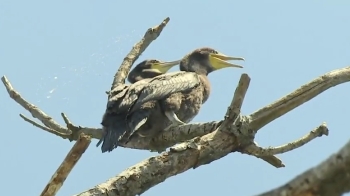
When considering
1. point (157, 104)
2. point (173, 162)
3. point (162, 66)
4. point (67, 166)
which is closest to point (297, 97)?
point (173, 162)

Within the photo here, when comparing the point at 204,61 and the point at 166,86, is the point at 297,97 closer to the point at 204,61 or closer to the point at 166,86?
the point at 166,86

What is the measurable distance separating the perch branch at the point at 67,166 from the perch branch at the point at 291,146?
54.2 inches

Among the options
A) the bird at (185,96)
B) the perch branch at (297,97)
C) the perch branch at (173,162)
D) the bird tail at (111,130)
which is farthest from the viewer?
the bird at (185,96)

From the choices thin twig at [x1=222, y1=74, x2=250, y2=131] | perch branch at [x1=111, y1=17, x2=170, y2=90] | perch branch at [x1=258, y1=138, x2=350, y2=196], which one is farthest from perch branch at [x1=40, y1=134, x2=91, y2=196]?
perch branch at [x1=111, y1=17, x2=170, y2=90]

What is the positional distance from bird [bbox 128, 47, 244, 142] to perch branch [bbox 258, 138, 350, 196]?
4650 millimetres

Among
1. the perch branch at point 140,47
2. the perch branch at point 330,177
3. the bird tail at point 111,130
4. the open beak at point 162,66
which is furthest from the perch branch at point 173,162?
the open beak at point 162,66

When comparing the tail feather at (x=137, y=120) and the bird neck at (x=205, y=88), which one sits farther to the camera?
the bird neck at (x=205, y=88)

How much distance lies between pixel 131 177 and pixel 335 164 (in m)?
2.81

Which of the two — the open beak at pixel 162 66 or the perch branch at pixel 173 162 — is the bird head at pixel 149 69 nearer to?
the open beak at pixel 162 66

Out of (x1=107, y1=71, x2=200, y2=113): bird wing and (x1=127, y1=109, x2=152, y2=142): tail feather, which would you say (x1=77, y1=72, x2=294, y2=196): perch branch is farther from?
(x1=107, y1=71, x2=200, y2=113): bird wing

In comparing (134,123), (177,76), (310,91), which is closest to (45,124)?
(134,123)

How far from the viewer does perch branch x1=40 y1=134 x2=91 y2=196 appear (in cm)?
459

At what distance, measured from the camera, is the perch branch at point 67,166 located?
4.59 meters

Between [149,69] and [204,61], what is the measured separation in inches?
35.6
